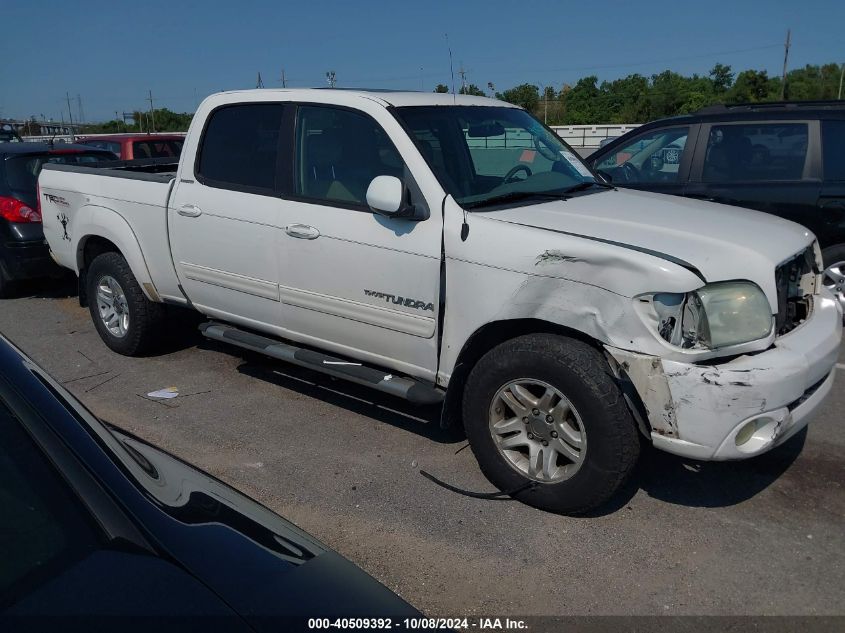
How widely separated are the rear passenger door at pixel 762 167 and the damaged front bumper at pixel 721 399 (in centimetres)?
354

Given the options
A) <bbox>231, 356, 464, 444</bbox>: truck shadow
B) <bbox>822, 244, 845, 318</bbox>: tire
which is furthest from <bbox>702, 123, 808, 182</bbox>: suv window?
<bbox>231, 356, 464, 444</bbox>: truck shadow

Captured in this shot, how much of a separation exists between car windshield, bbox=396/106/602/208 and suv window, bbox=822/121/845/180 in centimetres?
277

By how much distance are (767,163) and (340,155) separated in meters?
4.17

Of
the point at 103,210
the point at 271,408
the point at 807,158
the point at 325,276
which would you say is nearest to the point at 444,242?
the point at 325,276

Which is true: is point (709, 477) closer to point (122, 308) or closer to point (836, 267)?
point (836, 267)

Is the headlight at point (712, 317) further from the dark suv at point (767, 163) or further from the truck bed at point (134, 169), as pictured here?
the truck bed at point (134, 169)

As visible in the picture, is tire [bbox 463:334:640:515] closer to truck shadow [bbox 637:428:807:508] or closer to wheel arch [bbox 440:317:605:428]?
wheel arch [bbox 440:317:605:428]

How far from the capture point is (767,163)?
21.5 ft

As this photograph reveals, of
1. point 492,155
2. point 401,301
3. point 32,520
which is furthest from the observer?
point 492,155

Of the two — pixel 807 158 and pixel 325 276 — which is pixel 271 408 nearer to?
pixel 325 276

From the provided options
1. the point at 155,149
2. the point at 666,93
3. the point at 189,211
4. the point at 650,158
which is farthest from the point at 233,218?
the point at 666,93

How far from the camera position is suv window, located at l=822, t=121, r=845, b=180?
6277 mm

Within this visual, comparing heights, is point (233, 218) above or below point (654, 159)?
below

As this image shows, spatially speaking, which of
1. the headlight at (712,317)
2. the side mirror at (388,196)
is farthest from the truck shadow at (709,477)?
the side mirror at (388,196)
